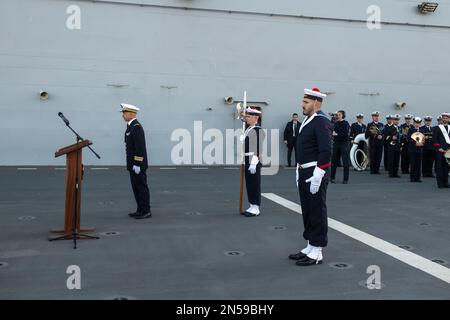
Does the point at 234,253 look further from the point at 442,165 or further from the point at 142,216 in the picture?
the point at 442,165

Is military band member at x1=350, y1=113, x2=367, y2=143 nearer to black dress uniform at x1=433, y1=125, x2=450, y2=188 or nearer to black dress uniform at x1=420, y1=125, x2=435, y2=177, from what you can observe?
black dress uniform at x1=420, y1=125, x2=435, y2=177

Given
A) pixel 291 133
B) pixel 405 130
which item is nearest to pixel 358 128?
pixel 405 130

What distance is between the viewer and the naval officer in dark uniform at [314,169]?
15.0 ft

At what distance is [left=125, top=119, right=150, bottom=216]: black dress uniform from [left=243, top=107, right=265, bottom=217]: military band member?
151cm

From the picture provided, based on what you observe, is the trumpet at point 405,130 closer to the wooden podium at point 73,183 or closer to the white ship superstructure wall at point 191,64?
the white ship superstructure wall at point 191,64

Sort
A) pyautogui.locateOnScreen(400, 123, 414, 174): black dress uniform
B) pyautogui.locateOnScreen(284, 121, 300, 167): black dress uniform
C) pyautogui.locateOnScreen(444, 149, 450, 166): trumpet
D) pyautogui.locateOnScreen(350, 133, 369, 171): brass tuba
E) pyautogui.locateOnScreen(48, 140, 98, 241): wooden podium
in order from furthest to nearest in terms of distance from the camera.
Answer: pyautogui.locateOnScreen(284, 121, 300, 167): black dress uniform, pyautogui.locateOnScreen(350, 133, 369, 171): brass tuba, pyautogui.locateOnScreen(400, 123, 414, 174): black dress uniform, pyautogui.locateOnScreen(444, 149, 450, 166): trumpet, pyautogui.locateOnScreen(48, 140, 98, 241): wooden podium

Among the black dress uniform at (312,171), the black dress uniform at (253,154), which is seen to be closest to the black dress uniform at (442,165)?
the black dress uniform at (253,154)

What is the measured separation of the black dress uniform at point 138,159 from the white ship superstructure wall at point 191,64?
7872 millimetres

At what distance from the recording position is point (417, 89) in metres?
17.0

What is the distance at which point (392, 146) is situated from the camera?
42.7ft

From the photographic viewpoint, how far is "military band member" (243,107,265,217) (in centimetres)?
706

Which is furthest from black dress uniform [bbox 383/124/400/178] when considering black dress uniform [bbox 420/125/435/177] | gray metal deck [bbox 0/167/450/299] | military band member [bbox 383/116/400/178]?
gray metal deck [bbox 0/167/450/299]

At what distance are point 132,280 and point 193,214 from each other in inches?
125

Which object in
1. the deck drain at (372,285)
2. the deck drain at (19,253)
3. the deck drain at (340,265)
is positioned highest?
the deck drain at (19,253)
